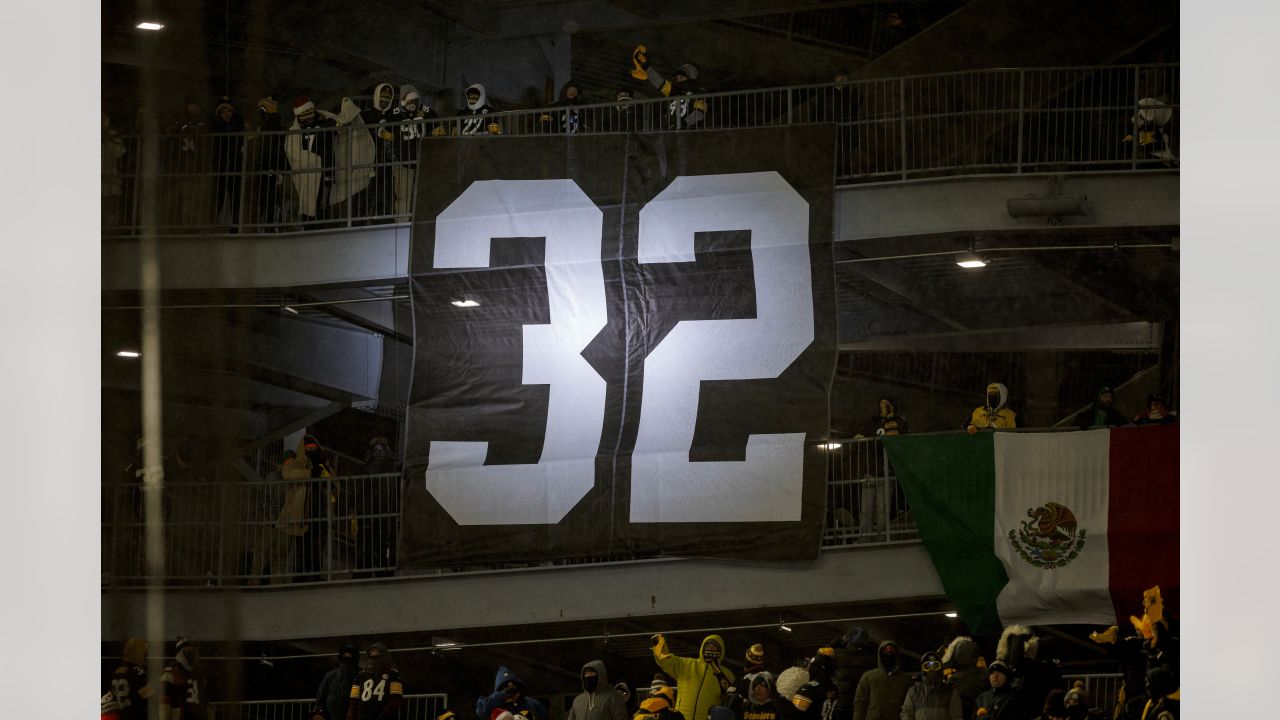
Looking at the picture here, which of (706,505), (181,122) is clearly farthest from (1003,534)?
(181,122)

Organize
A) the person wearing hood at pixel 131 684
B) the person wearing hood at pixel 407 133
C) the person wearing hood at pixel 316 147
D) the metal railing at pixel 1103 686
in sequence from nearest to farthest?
1. the person wearing hood at pixel 131 684
2. the metal railing at pixel 1103 686
3. the person wearing hood at pixel 407 133
4. the person wearing hood at pixel 316 147

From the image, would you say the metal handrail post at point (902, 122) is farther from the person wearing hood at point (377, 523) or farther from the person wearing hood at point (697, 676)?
the person wearing hood at point (377, 523)

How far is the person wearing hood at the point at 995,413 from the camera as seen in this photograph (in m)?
5.47

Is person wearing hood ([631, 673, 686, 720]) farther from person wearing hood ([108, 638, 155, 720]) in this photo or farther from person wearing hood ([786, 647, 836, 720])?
person wearing hood ([108, 638, 155, 720])

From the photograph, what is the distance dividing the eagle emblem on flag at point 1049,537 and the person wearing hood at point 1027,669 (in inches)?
11.3

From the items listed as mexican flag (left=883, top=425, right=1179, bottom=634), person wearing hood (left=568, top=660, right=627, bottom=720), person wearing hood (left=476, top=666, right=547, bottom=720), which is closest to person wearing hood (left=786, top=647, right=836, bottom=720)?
mexican flag (left=883, top=425, right=1179, bottom=634)

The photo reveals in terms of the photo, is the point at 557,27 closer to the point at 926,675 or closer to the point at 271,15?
the point at 271,15

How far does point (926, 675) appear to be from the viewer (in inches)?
197

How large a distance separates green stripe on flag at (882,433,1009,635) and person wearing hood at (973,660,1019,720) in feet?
0.82

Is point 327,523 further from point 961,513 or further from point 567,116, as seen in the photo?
point 961,513

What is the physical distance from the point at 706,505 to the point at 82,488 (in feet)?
10.1

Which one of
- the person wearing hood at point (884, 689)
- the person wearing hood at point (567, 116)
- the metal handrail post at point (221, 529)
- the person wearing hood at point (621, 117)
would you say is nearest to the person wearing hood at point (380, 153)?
the person wearing hood at point (567, 116)

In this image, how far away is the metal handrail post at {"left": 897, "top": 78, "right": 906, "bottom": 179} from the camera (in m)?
5.50

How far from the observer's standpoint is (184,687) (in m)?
4.67
